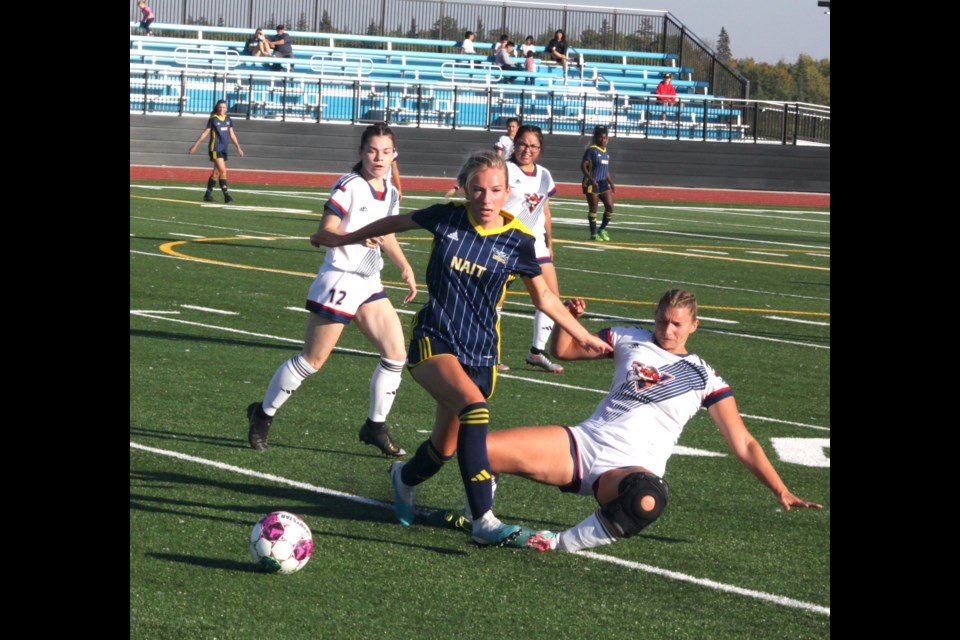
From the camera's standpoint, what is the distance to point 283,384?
344 inches

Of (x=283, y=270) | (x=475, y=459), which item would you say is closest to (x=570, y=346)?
(x=475, y=459)

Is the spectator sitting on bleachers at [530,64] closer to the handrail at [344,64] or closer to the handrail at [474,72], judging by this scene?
the handrail at [474,72]

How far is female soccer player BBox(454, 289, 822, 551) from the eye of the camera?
266 inches

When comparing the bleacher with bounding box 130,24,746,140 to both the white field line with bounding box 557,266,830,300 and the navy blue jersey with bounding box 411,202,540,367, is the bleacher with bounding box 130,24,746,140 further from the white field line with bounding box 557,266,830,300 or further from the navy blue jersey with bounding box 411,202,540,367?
the navy blue jersey with bounding box 411,202,540,367

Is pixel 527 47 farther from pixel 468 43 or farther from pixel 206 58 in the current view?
pixel 206 58

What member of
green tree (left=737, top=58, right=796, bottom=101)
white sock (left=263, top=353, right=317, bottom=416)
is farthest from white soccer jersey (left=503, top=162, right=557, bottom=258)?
green tree (left=737, top=58, right=796, bottom=101)

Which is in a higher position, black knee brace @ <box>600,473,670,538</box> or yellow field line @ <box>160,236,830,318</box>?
yellow field line @ <box>160,236,830,318</box>

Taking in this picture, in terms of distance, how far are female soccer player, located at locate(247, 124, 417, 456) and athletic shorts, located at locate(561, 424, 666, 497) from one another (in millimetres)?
2143

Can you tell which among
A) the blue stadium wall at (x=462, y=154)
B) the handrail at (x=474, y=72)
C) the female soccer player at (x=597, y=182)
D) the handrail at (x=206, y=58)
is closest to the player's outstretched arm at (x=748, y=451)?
the female soccer player at (x=597, y=182)

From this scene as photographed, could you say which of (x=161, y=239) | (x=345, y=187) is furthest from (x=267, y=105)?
(x=345, y=187)

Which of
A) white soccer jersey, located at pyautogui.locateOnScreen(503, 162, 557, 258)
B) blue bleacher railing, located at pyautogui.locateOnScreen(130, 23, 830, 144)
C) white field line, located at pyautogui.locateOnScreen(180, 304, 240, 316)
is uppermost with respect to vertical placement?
blue bleacher railing, located at pyautogui.locateOnScreen(130, 23, 830, 144)

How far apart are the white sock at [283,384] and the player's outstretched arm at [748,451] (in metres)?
2.89

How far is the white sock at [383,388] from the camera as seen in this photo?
884cm
